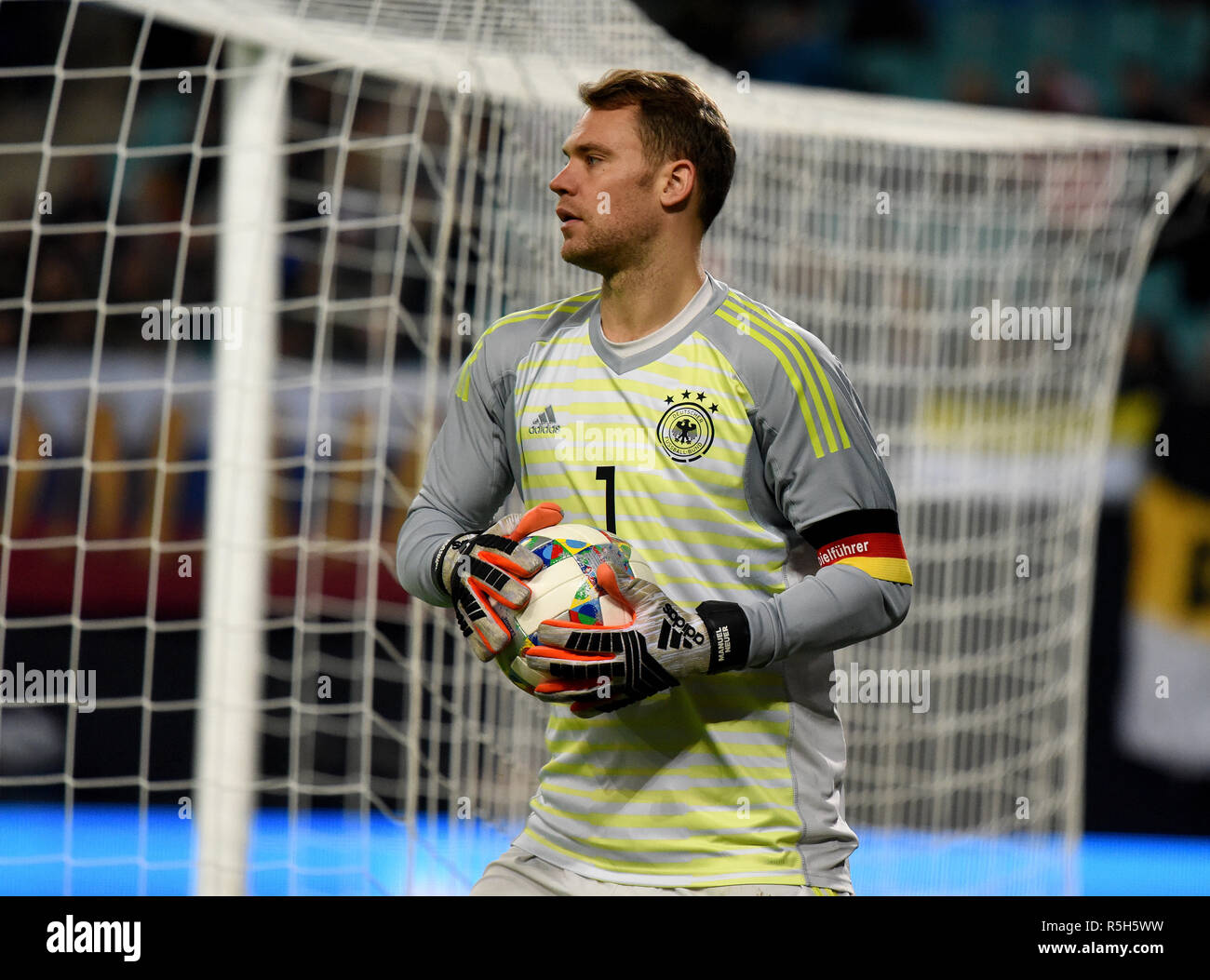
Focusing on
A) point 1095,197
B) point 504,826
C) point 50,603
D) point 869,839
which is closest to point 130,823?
point 50,603

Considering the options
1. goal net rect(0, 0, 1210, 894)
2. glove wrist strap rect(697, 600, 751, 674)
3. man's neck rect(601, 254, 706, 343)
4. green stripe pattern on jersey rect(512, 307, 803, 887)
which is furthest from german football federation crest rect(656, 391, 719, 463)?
goal net rect(0, 0, 1210, 894)

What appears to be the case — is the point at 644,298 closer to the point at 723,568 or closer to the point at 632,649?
the point at 723,568

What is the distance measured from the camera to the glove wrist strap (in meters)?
1.78

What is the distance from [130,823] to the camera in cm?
589

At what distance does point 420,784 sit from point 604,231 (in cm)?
439

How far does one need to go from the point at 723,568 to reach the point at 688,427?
0.64ft

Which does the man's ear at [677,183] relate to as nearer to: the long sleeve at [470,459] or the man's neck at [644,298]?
the man's neck at [644,298]

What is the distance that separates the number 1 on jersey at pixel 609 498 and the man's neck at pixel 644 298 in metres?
0.20

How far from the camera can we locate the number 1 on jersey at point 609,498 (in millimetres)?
1963

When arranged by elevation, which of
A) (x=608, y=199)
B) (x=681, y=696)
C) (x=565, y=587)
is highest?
(x=608, y=199)

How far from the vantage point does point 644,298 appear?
204cm

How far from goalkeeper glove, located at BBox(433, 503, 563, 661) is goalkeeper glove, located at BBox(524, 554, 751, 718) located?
6cm

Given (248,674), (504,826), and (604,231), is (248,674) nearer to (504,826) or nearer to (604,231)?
(504,826)

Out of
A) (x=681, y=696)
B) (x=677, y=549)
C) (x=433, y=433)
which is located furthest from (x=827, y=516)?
(x=433, y=433)
